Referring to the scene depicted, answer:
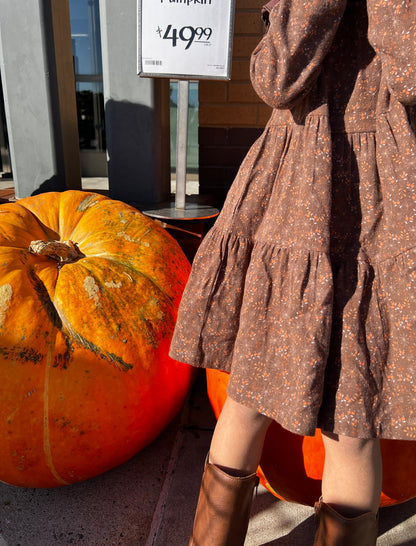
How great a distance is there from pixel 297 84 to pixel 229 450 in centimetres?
109

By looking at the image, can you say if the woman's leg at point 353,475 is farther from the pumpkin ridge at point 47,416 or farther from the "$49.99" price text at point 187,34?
the "$49.99" price text at point 187,34

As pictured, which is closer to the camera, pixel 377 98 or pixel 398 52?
pixel 398 52

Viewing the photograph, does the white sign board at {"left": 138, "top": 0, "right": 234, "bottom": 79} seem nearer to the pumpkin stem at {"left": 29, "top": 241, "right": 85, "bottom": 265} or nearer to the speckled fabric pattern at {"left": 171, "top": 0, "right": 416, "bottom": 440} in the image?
the pumpkin stem at {"left": 29, "top": 241, "right": 85, "bottom": 265}

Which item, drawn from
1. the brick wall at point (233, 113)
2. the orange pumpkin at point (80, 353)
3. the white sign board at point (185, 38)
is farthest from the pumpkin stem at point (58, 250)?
the brick wall at point (233, 113)

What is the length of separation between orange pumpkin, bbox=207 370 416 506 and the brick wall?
2022mm

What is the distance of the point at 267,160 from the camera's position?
4.39 ft

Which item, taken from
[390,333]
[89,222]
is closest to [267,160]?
[390,333]

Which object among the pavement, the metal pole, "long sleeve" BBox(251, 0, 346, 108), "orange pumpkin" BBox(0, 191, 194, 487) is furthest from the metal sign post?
the pavement

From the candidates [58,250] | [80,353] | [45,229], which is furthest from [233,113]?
[80,353]

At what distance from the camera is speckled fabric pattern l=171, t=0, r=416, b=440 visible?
3.68 feet

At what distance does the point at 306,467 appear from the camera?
63.6 inches

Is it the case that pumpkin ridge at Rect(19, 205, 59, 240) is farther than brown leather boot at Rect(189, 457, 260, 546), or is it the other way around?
pumpkin ridge at Rect(19, 205, 59, 240)

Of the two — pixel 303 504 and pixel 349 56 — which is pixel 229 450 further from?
pixel 349 56

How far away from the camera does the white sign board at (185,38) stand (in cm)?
237
